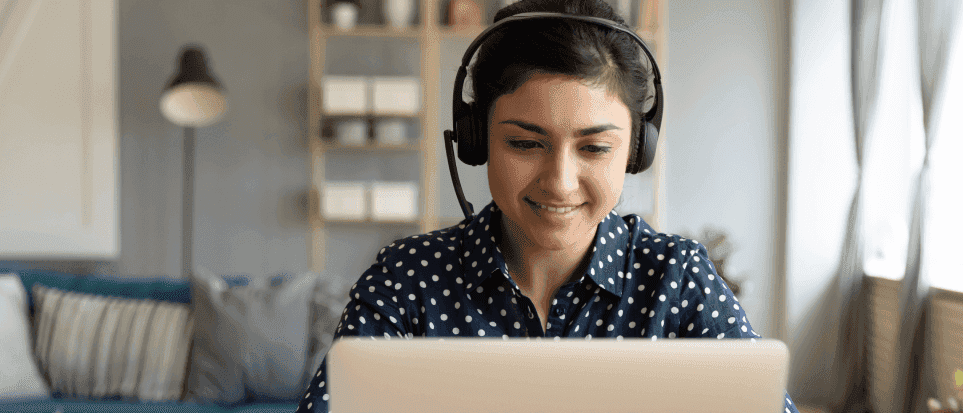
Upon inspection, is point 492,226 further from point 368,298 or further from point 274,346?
point 274,346

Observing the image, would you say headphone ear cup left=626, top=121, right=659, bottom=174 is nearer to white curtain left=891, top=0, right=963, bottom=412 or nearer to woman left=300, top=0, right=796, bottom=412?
woman left=300, top=0, right=796, bottom=412

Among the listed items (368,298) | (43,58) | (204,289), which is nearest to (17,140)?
(43,58)

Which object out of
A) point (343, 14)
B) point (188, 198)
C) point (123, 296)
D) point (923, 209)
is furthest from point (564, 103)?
point (188, 198)

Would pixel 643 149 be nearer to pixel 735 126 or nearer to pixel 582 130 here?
pixel 582 130

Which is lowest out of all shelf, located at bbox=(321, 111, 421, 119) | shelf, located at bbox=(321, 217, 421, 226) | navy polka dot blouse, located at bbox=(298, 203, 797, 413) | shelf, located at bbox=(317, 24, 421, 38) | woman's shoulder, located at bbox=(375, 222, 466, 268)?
shelf, located at bbox=(321, 217, 421, 226)

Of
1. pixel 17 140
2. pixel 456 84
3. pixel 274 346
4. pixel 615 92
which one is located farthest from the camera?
pixel 17 140

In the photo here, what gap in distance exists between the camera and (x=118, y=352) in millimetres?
2162

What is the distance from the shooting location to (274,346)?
207cm

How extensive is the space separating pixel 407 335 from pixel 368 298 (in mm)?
67

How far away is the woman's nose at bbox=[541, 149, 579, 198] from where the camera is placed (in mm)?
707

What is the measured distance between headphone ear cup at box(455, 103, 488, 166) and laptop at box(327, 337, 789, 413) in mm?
517

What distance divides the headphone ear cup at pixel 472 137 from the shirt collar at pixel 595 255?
9cm

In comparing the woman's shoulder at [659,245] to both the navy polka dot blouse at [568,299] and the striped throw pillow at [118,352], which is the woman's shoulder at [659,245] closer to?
the navy polka dot blouse at [568,299]

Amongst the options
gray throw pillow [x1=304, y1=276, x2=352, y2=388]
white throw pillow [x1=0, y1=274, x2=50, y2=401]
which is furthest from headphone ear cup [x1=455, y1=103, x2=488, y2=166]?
white throw pillow [x1=0, y1=274, x2=50, y2=401]
